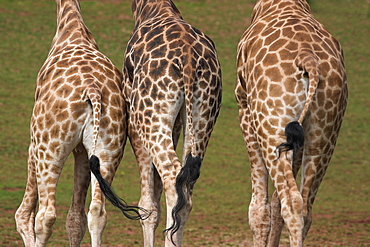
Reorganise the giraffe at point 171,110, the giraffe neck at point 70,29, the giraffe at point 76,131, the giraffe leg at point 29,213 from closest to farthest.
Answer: the giraffe at point 171,110 → the giraffe at point 76,131 → the giraffe leg at point 29,213 → the giraffe neck at point 70,29

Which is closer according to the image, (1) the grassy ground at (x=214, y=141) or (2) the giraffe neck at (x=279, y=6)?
(2) the giraffe neck at (x=279, y=6)

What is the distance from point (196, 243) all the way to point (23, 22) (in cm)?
1859

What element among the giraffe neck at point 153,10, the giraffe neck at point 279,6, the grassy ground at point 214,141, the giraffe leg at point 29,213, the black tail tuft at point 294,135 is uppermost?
the giraffe neck at point 279,6

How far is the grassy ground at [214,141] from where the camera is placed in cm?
1121

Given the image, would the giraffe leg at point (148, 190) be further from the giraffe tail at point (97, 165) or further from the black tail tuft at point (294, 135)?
the black tail tuft at point (294, 135)

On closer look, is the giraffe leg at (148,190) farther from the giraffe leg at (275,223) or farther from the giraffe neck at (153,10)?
the giraffe neck at (153,10)

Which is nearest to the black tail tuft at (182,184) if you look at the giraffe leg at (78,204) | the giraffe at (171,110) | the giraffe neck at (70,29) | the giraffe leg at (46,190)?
the giraffe at (171,110)

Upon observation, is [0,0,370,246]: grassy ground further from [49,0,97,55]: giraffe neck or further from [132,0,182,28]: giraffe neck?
[132,0,182,28]: giraffe neck

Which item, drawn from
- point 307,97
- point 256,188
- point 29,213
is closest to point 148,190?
point 256,188

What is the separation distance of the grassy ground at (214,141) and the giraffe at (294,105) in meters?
3.94

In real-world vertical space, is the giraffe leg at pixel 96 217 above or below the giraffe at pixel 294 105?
below

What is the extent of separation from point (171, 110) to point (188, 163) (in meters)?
0.57

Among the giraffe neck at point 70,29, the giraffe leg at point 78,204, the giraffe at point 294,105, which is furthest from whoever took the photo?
the giraffe neck at point 70,29

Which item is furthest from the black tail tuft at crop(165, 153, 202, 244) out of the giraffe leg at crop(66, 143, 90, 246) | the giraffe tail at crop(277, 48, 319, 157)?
the giraffe leg at crop(66, 143, 90, 246)
